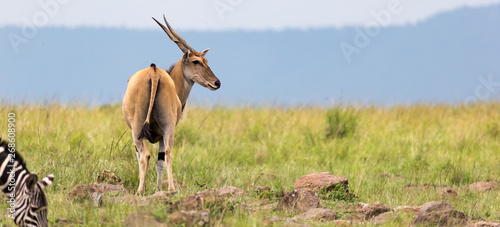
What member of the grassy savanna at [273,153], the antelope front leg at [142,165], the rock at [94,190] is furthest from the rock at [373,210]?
the rock at [94,190]

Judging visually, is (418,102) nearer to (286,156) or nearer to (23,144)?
(286,156)

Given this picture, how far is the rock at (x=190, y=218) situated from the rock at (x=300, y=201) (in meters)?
1.46

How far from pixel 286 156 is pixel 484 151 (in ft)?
13.3

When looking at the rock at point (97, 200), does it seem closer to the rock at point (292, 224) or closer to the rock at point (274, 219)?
the rock at point (274, 219)

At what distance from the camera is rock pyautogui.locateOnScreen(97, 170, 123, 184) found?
23.4 feet

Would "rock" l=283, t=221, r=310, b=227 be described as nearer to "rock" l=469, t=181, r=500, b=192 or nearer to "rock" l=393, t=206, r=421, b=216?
"rock" l=393, t=206, r=421, b=216

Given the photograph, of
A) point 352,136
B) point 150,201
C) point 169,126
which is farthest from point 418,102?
point 150,201

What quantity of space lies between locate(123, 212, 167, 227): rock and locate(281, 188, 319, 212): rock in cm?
172

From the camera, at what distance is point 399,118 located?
14977 mm

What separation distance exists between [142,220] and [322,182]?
300 cm

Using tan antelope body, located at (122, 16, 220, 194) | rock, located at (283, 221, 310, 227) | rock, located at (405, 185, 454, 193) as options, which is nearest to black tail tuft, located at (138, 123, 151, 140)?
tan antelope body, located at (122, 16, 220, 194)

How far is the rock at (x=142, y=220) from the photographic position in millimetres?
4685

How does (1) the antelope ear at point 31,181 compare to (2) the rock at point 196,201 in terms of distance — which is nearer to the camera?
(1) the antelope ear at point 31,181

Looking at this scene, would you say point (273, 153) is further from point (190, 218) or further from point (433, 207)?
point (190, 218)
